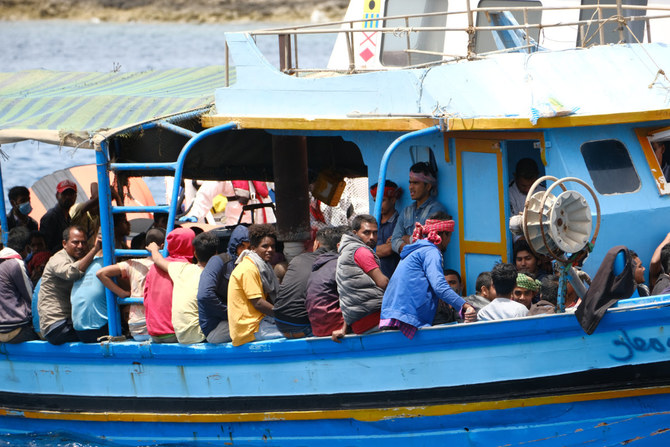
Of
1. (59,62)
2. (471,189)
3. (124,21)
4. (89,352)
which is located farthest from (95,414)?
(124,21)

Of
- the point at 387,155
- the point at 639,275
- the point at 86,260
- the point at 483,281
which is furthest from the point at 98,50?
the point at 639,275

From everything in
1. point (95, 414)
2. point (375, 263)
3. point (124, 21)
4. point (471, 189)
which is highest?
point (124, 21)

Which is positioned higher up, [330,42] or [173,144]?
[330,42]

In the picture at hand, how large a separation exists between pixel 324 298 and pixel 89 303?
2098mm

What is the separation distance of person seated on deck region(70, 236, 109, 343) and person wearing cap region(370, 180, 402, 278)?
2243 mm

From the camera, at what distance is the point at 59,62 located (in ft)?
143

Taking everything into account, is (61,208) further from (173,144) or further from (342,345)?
(342,345)

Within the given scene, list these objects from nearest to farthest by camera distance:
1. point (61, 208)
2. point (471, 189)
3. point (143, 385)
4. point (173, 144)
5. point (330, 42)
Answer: point (471, 189), point (143, 385), point (173, 144), point (61, 208), point (330, 42)

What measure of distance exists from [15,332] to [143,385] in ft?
4.13

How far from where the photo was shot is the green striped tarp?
8750 millimetres

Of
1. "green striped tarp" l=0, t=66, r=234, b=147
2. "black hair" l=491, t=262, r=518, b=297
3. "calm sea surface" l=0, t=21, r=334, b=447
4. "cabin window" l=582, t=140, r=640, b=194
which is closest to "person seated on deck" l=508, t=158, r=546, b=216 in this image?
"cabin window" l=582, t=140, r=640, b=194

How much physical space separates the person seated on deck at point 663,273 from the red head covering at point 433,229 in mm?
1453

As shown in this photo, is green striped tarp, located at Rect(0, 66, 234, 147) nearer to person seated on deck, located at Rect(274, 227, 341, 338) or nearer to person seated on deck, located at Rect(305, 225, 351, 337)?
person seated on deck, located at Rect(274, 227, 341, 338)

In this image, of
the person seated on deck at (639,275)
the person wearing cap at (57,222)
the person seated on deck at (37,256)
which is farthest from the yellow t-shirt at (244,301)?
the person wearing cap at (57,222)
